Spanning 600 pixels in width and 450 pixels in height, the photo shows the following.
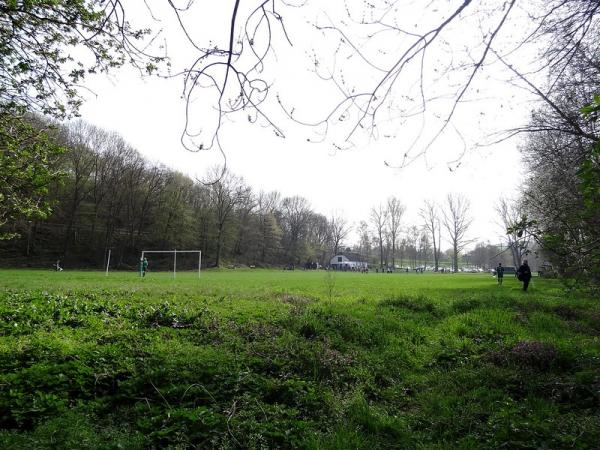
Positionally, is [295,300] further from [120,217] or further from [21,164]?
[120,217]

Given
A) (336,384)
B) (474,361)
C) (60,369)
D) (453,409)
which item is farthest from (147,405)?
(474,361)

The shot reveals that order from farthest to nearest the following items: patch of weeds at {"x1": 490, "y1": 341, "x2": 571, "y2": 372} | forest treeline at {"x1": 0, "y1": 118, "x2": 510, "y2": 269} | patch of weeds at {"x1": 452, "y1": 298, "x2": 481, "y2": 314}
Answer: forest treeline at {"x1": 0, "y1": 118, "x2": 510, "y2": 269}
patch of weeds at {"x1": 452, "y1": 298, "x2": 481, "y2": 314}
patch of weeds at {"x1": 490, "y1": 341, "x2": 571, "y2": 372}

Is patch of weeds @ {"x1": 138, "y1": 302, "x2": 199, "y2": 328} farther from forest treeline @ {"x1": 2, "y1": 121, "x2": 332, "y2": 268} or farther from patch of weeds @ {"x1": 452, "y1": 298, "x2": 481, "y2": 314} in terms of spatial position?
forest treeline @ {"x1": 2, "y1": 121, "x2": 332, "y2": 268}

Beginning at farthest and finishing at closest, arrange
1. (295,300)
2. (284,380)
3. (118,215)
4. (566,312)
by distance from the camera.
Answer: (118,215)
(295,300)
(566,312)
(284,380)

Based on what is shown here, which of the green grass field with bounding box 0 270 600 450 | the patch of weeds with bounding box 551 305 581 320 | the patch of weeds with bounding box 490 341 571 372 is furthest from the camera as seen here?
the patch of weeds with bounding box 551 305 581 320

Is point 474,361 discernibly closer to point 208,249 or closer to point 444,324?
point 444,324

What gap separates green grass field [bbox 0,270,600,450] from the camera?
4609 millimetres

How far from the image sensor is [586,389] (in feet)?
19.5

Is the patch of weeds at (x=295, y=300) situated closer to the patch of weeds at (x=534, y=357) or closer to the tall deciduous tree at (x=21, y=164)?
the patch of weeds at (x=534, y=357)

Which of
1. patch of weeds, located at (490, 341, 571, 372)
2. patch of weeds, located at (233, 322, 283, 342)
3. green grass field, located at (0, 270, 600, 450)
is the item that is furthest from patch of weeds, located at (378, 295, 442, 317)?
patch of weeds, located at (233, 322, 283, 342)

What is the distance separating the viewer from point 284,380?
620cm

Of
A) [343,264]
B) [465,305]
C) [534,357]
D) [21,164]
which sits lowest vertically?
[534,357]

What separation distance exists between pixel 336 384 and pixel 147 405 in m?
3.04

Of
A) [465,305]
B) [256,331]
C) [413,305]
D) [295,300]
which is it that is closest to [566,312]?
[465,305]
